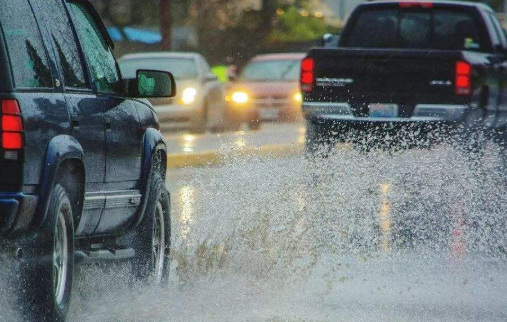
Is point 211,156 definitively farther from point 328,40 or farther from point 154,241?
point 154,241

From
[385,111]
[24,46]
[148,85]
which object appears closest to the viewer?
[24,46]

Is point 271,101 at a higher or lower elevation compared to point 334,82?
lower

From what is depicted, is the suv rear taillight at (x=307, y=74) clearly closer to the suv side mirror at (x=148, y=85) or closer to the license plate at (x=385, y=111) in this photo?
the license plate at (x=385, y=111)

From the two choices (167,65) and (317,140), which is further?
(167,65)

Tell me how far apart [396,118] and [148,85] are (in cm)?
723

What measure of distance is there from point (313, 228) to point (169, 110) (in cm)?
1554

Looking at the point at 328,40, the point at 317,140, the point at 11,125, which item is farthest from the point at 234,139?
the point at 11,125

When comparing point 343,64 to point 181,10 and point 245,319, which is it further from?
point 181,10

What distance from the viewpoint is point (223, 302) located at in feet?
23.7

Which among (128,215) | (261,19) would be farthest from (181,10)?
(128,215)

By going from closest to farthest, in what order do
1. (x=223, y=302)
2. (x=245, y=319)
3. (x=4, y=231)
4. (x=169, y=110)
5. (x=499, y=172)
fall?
(x=4, y=231), (x=245, y=319), (x=223, y=302), (x=499, y=172), (x=169, y=110)

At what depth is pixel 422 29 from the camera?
53.5 feet

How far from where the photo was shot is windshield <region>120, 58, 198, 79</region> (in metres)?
25.3

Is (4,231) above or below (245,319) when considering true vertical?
above
